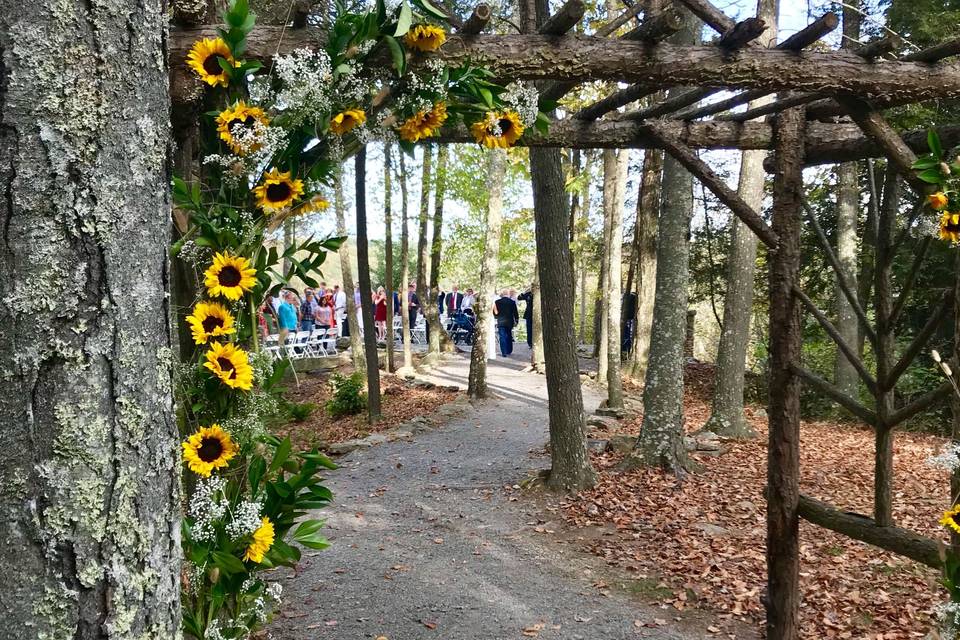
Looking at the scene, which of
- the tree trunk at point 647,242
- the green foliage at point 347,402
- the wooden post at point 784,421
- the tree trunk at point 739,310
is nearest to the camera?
the wooden post at point 784,421

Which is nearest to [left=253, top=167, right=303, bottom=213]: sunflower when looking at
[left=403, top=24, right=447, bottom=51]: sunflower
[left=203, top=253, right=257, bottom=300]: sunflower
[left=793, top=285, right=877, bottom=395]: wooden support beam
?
[left=203, top=253, right=257, bottom=300]: sunflower

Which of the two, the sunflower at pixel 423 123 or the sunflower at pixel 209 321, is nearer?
the sunflower at pixel 209 321

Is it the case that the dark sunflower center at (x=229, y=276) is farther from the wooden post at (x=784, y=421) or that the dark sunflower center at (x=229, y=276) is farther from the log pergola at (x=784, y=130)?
the wooden post at (x=784, y=421)

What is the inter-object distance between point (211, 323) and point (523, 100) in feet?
5.80

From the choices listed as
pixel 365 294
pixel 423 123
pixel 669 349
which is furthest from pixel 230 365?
pixel 365 294

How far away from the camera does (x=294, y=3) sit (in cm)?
264

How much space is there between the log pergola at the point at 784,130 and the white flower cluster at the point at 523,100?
15 centimetres

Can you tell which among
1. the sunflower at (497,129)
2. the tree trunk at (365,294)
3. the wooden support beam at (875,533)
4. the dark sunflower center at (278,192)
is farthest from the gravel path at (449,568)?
the sunflower at (497,129)

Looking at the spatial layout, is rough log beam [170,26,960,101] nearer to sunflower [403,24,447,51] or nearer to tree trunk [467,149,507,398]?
sunflower [403,24,447,51]

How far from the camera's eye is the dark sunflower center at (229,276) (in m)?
2.48

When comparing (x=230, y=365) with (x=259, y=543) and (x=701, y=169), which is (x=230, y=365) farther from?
(x=701, y=169)

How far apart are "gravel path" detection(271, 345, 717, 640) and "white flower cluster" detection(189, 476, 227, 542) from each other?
207 cm

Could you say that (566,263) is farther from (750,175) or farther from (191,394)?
(191,394)

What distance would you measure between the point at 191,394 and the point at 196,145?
119 centimetres
